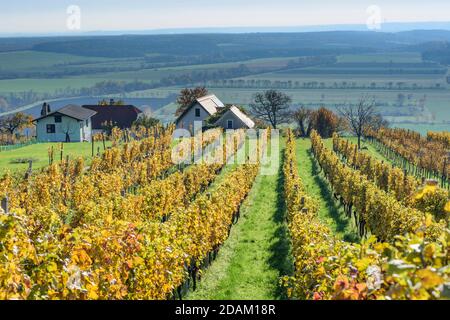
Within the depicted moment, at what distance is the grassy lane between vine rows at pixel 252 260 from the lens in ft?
56.0

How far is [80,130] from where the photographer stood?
2474 inches

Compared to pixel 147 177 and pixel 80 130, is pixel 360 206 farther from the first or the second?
pixel 80 130

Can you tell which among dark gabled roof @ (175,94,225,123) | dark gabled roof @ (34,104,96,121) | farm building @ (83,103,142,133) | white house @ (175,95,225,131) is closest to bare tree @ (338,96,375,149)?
dark gabled roof @ (175,94,225,123)

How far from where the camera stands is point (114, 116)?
76.1 m

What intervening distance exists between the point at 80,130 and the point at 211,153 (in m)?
26.5

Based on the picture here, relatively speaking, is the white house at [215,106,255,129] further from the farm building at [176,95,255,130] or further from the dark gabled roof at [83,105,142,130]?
the dark gabled roof at [83,105,142,130]

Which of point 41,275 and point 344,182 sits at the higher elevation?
point 41,275

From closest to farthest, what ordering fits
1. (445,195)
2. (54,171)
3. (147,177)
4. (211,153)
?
(445,195), (54,171), (147,177), (211,153)

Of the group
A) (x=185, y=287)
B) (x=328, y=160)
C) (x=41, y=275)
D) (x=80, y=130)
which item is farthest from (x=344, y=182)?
(x=80, y=130)

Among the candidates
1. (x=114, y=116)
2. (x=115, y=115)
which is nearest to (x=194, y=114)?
(x=114, y=116)

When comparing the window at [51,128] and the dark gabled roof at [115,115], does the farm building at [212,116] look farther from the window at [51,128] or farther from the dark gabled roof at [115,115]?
the window at [51,128]

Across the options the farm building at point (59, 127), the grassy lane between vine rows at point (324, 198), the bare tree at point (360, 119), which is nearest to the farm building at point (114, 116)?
the farm building at point (59, 127)

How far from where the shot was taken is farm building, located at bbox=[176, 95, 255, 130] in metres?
65.4
